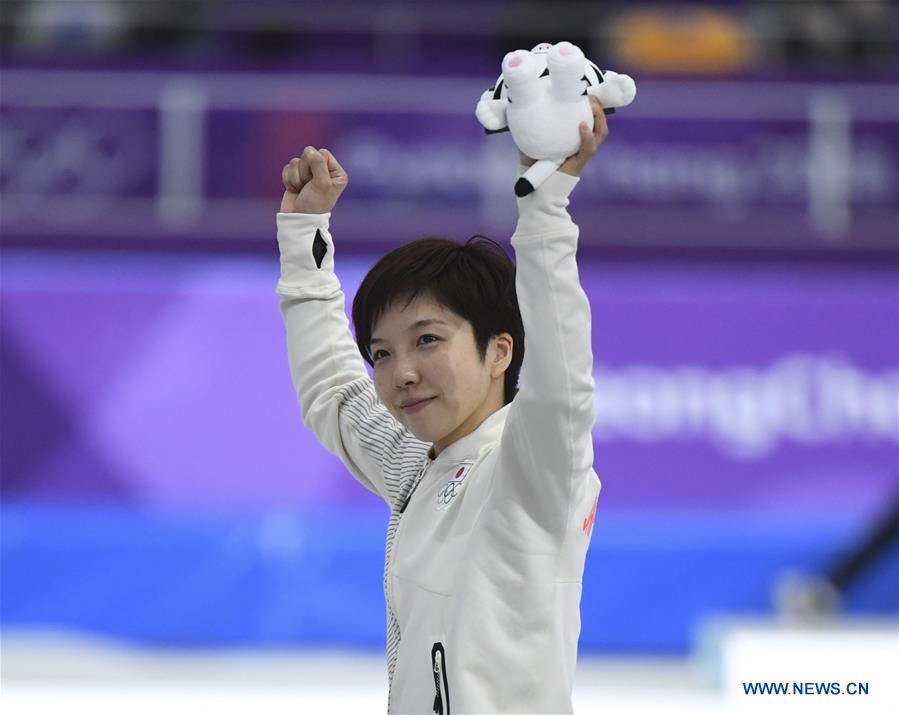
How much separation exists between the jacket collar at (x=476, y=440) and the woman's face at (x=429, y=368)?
3cm

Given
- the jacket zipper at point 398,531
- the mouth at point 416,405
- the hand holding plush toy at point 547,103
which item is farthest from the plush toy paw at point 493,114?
the jacket zipper at point 398,531

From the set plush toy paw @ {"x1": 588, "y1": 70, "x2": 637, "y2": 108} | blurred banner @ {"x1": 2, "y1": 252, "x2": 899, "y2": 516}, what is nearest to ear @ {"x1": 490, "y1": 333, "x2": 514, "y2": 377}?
plush toy paw @ {"x1": 588, "y1": 70, "x2": 637, "y2": 108}

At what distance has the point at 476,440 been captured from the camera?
2.19 metres

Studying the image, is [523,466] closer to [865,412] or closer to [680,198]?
[865,412]

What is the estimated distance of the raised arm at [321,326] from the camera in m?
2.51

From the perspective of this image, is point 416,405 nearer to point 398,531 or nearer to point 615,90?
point 398,531

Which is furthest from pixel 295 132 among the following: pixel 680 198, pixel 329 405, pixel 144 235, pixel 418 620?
pixel 418 620

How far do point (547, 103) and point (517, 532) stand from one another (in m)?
0.55

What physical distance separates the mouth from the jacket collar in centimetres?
9

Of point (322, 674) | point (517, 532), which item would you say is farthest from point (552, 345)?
point (322, 674)

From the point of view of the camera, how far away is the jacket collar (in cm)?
219

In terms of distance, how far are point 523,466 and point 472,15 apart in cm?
620

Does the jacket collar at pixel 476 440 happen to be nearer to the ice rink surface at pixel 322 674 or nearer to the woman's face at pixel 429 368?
the woman's face at pixel 429 368

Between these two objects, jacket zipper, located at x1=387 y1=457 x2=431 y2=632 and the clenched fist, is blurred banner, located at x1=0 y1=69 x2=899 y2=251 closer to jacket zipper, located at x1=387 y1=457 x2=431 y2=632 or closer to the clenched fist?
the clenched fist
